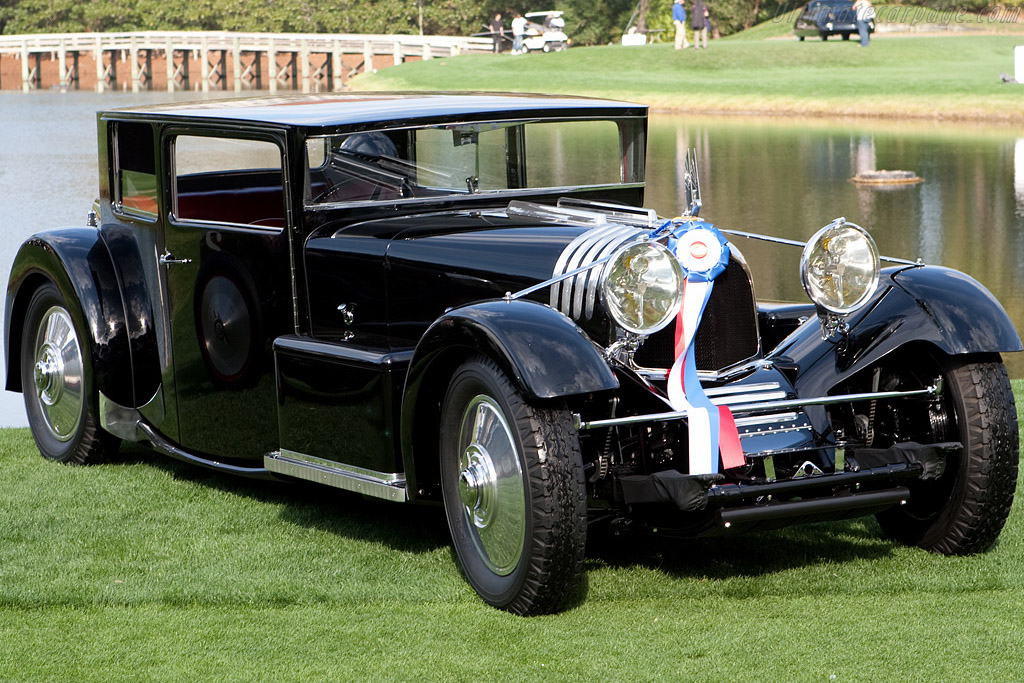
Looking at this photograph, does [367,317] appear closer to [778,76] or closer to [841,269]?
[841,269]

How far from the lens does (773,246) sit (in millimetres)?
14250

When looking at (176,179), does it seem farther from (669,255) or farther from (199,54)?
(199,54)

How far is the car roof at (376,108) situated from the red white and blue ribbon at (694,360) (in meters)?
1.11

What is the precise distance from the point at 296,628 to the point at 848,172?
18.3m

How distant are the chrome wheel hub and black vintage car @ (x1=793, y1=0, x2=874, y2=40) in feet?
132

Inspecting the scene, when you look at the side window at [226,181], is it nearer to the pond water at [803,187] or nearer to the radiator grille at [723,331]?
the radiator grille at [723,331]

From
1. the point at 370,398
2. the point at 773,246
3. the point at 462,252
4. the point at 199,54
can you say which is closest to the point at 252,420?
the point at 370,398

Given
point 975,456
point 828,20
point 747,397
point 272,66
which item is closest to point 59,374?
point 747,397

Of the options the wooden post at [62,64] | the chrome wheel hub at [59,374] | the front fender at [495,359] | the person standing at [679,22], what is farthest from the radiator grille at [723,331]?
the wooden post at [62,64]

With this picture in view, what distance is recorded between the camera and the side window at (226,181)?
504cm

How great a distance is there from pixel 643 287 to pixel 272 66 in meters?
63.5

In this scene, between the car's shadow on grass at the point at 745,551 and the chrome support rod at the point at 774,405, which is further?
the car's shadow on grass at the point at 745,551

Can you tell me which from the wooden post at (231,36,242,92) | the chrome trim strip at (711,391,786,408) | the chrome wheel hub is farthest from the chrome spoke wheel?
the wooden post at (231,36,242,92)

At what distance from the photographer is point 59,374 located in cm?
572
